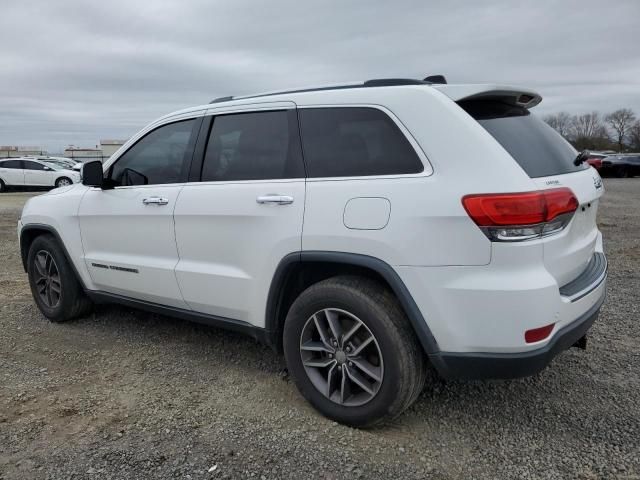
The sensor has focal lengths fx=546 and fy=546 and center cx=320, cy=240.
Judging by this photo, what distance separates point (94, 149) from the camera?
2234 inches

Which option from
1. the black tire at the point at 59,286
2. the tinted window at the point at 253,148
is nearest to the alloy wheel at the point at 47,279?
the black tire at the point at 59,286

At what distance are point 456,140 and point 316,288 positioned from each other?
106 cm

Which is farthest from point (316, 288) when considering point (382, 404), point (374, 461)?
point (374, 461)

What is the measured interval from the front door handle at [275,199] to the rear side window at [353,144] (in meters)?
0.18

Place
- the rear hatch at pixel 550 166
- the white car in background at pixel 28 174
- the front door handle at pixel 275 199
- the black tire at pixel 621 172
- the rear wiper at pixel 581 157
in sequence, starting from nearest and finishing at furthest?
the rear hatch at pixel 550 166 → the front door handle at pixel 275 199 → the rear wiper at pixel 581 157 → the white car in background at pixel 28 174 → the black tire at pixel 621 172

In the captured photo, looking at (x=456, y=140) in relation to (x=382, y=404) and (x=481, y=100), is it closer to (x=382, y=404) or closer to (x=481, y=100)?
(x=481, y=100)

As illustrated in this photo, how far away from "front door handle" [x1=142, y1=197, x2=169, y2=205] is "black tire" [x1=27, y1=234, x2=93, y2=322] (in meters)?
1.29

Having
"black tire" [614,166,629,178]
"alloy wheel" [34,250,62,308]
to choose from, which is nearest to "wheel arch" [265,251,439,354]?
"alloy wheel" [34,250,62,308]

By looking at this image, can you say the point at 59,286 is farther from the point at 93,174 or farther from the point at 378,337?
the point at 378,337

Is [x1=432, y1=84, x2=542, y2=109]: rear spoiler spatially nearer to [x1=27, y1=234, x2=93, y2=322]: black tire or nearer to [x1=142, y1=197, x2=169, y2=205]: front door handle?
[x1=142, y1=197, x2=169, y2=205]: front door handle

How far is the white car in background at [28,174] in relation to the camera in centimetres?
2380

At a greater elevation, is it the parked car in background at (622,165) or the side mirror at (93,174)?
the side mirror at (93,174)

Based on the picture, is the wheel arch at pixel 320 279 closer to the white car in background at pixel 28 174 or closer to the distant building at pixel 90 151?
the white car in background at pixel 28 174

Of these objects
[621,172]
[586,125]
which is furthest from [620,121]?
[621,172]
